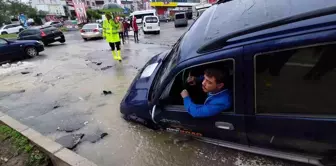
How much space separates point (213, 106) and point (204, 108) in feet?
0.34

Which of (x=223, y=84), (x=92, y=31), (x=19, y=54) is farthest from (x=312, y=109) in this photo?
(x=92, y=31)

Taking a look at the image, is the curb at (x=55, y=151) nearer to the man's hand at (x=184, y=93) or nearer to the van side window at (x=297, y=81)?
the man's hand at (x=184, y=93)

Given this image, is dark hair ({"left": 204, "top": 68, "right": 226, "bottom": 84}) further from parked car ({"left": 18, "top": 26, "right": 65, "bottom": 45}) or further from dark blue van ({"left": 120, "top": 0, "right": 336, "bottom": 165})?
parked car ({"left": 18, "top": 26, "right": 65, "bottom": 45})

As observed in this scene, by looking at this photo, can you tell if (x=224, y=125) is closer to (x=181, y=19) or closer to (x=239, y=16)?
(x=239, y=16)

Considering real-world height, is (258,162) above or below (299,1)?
below

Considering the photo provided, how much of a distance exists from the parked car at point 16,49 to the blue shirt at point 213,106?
1096cm

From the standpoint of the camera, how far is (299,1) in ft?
7.10

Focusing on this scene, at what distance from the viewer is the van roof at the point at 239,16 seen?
2.04 meters

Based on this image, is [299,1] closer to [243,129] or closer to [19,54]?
[243,129]

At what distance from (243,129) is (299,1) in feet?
4.51

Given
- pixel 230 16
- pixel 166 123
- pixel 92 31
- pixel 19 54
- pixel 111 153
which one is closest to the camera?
pixel 230 16

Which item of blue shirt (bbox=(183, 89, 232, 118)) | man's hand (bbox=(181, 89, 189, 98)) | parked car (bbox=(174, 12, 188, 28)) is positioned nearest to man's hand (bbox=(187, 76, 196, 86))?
man's hand (bbox=(181, 89, 189, 98))

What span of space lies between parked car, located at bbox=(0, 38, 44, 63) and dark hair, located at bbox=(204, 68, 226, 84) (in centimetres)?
1114

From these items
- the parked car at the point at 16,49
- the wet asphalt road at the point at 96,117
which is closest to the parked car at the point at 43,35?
the parked car at the point at 16,49
